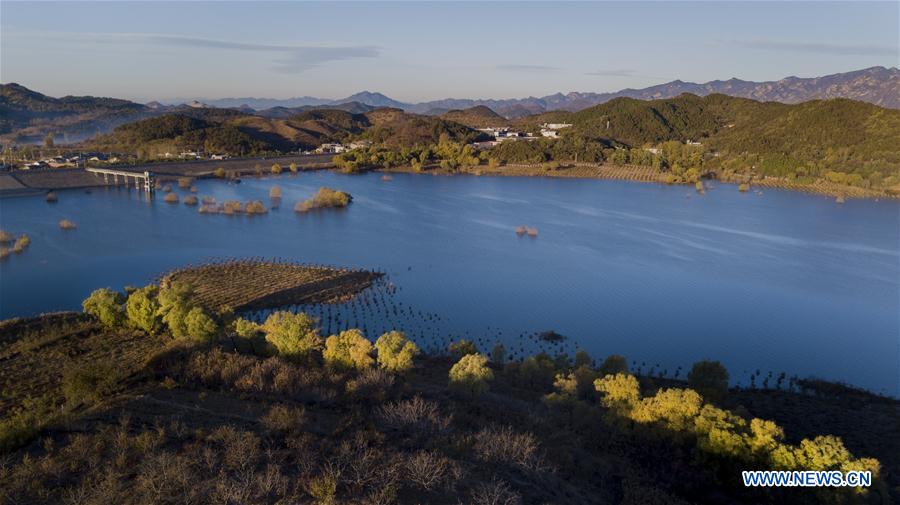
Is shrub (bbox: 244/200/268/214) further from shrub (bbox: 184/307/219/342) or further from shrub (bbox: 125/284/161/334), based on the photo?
shrub (bbox: 184/307/219/342)

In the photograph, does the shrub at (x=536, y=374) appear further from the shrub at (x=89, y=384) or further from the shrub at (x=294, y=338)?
the shrub at (x=89, y=384)

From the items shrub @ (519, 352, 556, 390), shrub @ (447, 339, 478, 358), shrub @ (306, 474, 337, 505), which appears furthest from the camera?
shrub @ (447, 339, 478, 358)

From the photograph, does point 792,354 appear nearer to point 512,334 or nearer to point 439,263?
point 512,334

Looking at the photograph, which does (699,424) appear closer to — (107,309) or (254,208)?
(107,309)

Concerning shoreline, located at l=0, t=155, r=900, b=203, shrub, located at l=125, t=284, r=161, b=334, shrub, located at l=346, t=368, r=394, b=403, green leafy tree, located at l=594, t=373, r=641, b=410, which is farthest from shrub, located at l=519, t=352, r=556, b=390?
shoreline, located at l=0, t=155, r=900, b=203

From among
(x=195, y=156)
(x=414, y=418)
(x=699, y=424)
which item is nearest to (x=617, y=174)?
(x=195, y=156)
